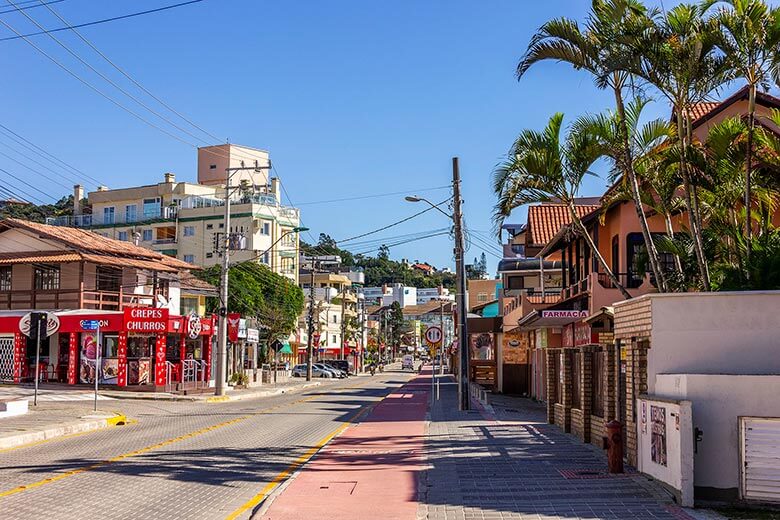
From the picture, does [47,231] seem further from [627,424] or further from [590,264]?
[627,424]

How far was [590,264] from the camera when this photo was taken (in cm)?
3069

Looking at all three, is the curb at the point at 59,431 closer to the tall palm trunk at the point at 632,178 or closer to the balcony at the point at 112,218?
the tall palm trunk at the point at 632,178

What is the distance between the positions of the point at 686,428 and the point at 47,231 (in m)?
Answer: 39.5

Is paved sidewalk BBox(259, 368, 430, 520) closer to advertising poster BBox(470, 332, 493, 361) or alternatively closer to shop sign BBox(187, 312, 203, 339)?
shop sign BBox(187, 312, 203, 339)

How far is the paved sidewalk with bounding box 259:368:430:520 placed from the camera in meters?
11.5

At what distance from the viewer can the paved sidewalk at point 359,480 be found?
11453mm

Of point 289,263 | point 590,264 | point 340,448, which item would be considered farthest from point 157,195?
point 340,448

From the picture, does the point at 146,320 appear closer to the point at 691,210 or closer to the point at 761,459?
the point at 691,210

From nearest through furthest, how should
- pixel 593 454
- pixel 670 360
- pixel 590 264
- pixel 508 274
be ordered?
1. pixel 670 360
2. pixel 593 454
3. pixel 590 264
4. pixel 508 274

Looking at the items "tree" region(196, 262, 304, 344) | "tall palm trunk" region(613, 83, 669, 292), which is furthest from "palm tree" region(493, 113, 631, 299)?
"tree" region(196, 262, 304, 344)

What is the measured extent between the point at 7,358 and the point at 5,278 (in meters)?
4.62

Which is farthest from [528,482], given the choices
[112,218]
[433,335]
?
[112,218]

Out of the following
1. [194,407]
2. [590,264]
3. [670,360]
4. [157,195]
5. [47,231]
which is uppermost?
[157,195]

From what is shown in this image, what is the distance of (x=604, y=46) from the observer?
16797 millimetres
